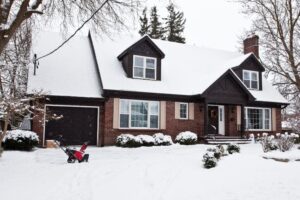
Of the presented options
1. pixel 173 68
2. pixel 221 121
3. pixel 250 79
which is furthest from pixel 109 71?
pixel 250 79

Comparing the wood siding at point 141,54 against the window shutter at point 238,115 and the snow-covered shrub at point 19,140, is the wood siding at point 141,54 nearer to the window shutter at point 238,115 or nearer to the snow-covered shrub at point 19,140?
the window shutter at point 238,115

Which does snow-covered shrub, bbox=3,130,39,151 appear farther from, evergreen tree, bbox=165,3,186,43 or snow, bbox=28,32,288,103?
evergreen tree, bbox=165,3,186,43

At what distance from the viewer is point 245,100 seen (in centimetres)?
2139

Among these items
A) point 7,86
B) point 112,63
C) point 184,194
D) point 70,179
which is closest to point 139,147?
point 112,63

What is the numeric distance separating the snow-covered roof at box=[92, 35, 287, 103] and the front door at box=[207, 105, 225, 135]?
94.0 inches

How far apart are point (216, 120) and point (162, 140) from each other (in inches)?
226

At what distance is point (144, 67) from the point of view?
20094mm

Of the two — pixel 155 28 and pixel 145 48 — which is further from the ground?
pixel 155 28

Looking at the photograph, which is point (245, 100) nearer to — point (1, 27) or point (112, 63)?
point (112, 63)

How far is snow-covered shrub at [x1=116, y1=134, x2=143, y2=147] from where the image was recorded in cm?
1739

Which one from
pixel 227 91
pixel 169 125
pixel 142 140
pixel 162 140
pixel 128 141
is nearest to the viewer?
pixel 128 141

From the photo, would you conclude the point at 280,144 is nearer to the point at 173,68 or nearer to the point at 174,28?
the point at 173,68

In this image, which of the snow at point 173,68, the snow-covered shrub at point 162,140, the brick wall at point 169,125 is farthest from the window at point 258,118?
the snow-covered shrub at point 162,140

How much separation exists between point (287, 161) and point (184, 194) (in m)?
4.35
